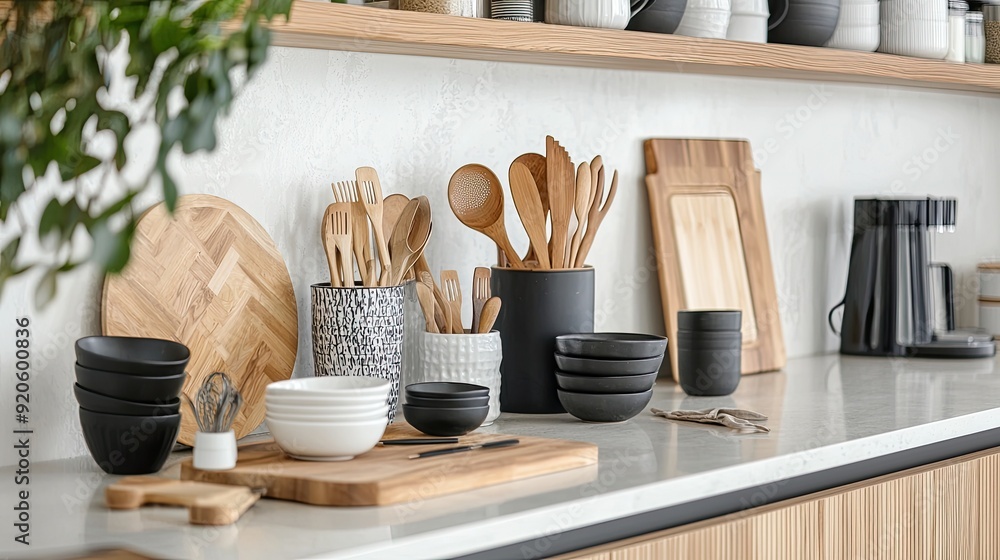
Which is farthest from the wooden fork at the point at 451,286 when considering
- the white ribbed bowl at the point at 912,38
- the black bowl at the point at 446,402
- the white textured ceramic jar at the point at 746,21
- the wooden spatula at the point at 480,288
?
the white ribbed bowl at the point at 912,38

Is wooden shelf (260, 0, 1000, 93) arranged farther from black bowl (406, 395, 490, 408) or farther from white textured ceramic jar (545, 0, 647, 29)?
black bowl (406, 395, 490, 408)

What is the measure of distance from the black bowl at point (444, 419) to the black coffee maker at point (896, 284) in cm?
127

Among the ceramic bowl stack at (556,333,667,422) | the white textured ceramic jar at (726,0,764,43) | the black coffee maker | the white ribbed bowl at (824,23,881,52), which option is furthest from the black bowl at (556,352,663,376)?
the black coffee maker

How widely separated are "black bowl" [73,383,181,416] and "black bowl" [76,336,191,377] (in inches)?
1.3

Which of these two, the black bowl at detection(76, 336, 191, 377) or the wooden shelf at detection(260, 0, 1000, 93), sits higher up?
the wooden shelf at detection(260, 0, 1000, 93)

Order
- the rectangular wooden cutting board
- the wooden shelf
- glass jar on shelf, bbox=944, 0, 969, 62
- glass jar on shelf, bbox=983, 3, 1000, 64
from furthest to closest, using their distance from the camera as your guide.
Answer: glass jar on shelf, bbox=983, 3, 1000, 64 < glass jar on shelf, bbox=944, 0, 969, 62 < the wooden shelf < the rectangular wooden cutting board

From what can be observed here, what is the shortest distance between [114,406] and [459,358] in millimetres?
513

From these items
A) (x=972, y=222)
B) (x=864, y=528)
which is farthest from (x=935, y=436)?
(x=972, y=222)

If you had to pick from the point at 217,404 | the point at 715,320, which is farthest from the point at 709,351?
the point at 217,404

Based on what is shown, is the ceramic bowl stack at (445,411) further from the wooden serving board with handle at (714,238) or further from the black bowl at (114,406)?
the wooden serving board with handle at (714,238)

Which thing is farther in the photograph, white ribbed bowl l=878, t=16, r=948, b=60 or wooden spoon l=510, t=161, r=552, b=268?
white ribbed bowl l=878, t=16, r=948, b=60

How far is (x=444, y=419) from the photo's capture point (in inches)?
58.6

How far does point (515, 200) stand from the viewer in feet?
5.97

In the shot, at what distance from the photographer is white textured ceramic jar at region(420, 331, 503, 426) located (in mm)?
1676
